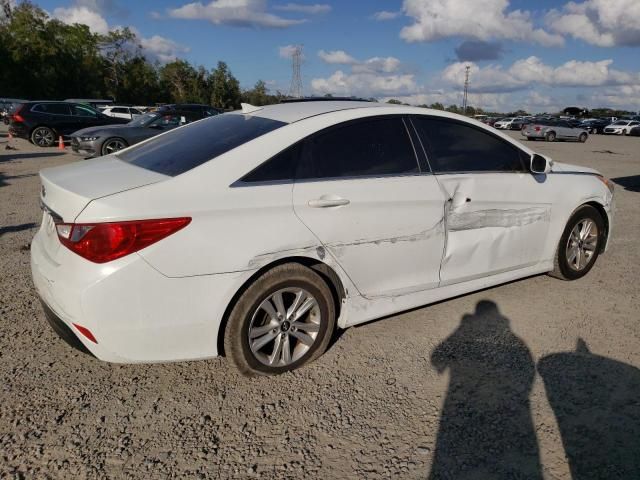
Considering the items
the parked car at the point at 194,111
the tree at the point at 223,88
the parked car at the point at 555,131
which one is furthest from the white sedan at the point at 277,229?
the tree at the point at 223,88

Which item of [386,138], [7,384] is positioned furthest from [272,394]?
[386,138]

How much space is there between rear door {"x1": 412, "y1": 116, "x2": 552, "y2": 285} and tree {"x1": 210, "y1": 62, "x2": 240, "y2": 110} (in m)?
72.1

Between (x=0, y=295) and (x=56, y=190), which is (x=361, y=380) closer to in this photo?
(x=56, y=190)

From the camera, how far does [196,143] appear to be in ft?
10.3

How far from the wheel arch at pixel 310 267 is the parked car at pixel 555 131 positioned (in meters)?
32.1

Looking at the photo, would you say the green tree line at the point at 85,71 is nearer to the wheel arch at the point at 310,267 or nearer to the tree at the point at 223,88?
the tree at the point at 223,88

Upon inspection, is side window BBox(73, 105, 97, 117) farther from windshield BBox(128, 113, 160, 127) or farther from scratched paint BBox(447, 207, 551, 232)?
scratched paint BBox(447, 207, 551, 232)

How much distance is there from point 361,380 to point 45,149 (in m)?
16.4

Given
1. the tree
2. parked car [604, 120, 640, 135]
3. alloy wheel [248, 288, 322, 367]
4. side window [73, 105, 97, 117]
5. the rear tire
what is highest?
the tree

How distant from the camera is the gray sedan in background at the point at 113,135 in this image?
455 inches

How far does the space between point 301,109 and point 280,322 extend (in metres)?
1.51

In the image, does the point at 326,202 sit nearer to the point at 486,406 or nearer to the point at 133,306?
the point at 133,306

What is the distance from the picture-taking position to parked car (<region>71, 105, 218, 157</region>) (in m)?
11.6

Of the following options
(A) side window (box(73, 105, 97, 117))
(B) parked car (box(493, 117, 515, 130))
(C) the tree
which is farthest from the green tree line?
(A) side window (box(73, 105, 97, 117))
